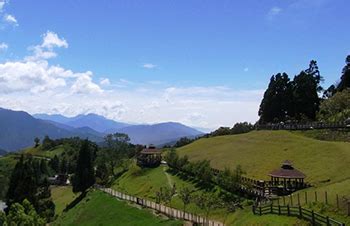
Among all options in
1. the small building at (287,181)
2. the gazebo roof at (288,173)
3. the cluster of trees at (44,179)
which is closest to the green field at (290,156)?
the small building at (287,181)

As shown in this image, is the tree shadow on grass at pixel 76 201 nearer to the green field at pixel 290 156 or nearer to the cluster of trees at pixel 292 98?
the green field at pixel 290 156

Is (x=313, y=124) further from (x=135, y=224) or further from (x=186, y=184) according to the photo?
(x=135, y=224)

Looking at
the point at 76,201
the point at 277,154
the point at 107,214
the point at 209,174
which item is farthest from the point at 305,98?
the point at 107,214

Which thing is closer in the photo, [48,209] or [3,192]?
[48,209]

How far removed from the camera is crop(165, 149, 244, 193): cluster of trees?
57031mm

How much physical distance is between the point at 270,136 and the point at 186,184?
25.2 metres

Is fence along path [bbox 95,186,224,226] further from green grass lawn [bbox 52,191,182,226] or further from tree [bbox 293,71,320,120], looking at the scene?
tree [bbox 293,71,320,120]

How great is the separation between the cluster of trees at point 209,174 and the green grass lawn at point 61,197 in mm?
24282

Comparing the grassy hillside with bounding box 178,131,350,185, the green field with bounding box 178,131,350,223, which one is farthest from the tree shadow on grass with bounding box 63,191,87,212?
the grassy hillside with bounding box 178,131,350,185

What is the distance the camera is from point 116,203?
65.6 meters

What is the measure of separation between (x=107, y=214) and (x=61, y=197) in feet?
135

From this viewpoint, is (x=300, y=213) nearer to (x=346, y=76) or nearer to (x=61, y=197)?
(x=61, y=197)

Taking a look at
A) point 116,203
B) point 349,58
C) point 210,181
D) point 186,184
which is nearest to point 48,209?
point 116,203

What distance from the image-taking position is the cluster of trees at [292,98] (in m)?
106
